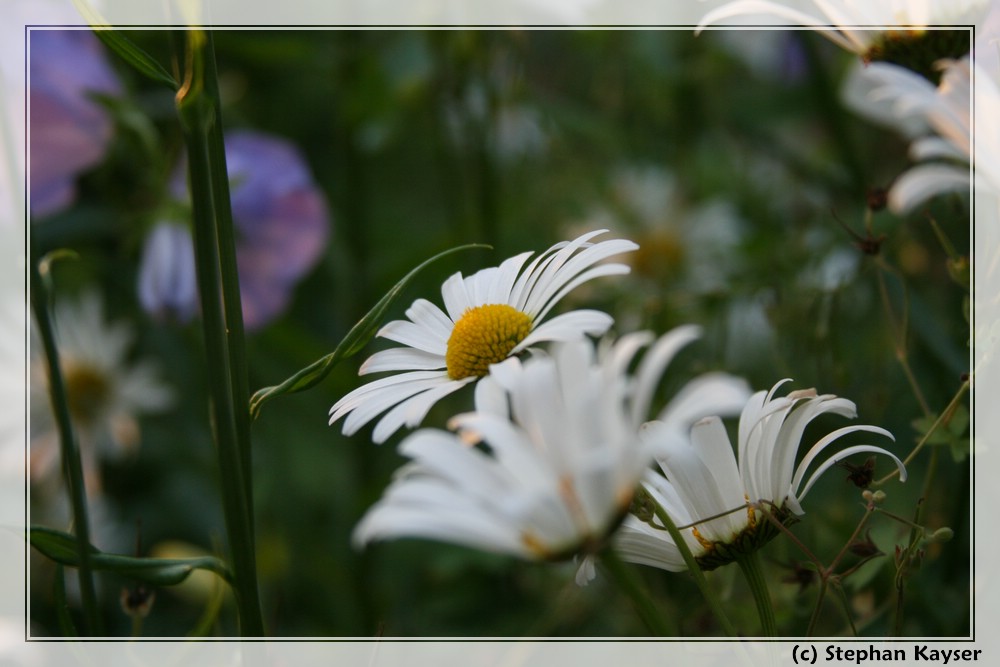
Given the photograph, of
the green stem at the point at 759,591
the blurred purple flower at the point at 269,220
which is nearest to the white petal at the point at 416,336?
the green stem at the point at 759,591

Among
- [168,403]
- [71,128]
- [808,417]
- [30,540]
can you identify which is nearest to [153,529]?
[168,403]

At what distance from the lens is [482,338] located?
253mm

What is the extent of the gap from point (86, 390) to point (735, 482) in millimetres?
598

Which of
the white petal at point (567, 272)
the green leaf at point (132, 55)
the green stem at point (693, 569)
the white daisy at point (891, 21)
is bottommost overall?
the green stem at point (693, 569)

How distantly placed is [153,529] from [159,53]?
1.08ft

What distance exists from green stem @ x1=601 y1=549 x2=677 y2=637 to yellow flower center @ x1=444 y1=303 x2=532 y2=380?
0.07m

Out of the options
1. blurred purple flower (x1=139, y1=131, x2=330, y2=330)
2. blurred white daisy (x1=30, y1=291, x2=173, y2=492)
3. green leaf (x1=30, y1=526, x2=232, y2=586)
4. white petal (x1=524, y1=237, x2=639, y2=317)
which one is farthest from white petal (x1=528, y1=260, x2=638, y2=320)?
blurred white daisy (x1=30, y1=291, x2=173, y2=492)

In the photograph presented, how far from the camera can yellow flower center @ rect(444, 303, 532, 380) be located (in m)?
0.25

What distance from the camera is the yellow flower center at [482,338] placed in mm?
249

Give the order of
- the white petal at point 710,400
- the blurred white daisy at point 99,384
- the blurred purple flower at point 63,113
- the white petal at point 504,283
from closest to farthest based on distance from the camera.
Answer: the white petal at point 710,400
the white petal at point 504,283
the blurred purple flower at point 63,113
the blurred white daisy at point 99,384

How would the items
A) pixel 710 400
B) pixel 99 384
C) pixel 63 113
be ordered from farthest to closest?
pixel 99 384 → pixel 63 113 → pixel 710 400

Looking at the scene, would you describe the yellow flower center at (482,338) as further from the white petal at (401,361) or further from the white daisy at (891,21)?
the white daisy at (891,21)

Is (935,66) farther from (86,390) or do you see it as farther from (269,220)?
(86,390)

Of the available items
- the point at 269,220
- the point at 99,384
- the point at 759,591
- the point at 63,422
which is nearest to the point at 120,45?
the point at 63,422
